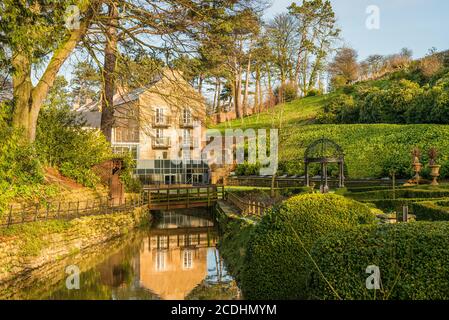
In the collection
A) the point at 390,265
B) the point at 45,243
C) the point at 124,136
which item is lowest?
the point at 45,243

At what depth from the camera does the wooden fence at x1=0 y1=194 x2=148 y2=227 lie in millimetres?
13367

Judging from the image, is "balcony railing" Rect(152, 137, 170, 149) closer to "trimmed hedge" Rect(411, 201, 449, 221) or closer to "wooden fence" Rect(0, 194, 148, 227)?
"wooden fence" Rect(0, 194, 148, 227)

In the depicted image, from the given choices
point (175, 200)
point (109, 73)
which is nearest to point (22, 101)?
point (109, 73)

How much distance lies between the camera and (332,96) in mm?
52562

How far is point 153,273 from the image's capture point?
529 inches

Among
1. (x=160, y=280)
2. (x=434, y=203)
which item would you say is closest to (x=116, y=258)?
(x=160, y=280)

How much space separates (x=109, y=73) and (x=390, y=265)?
13676 mm

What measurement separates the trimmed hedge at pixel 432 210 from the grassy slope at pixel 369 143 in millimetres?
11044

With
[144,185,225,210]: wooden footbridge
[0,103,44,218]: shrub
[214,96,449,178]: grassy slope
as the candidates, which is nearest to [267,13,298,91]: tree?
[214,96,449,178]: grassy slope

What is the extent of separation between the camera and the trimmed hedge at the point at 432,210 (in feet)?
41.8

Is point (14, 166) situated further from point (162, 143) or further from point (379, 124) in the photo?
point (379, 124)

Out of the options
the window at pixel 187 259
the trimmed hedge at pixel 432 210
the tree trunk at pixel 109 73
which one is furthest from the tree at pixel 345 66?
the window at pixel 187 259

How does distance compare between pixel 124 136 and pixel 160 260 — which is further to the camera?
pixel 124 136

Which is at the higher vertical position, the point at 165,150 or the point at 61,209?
the point at 165,150
